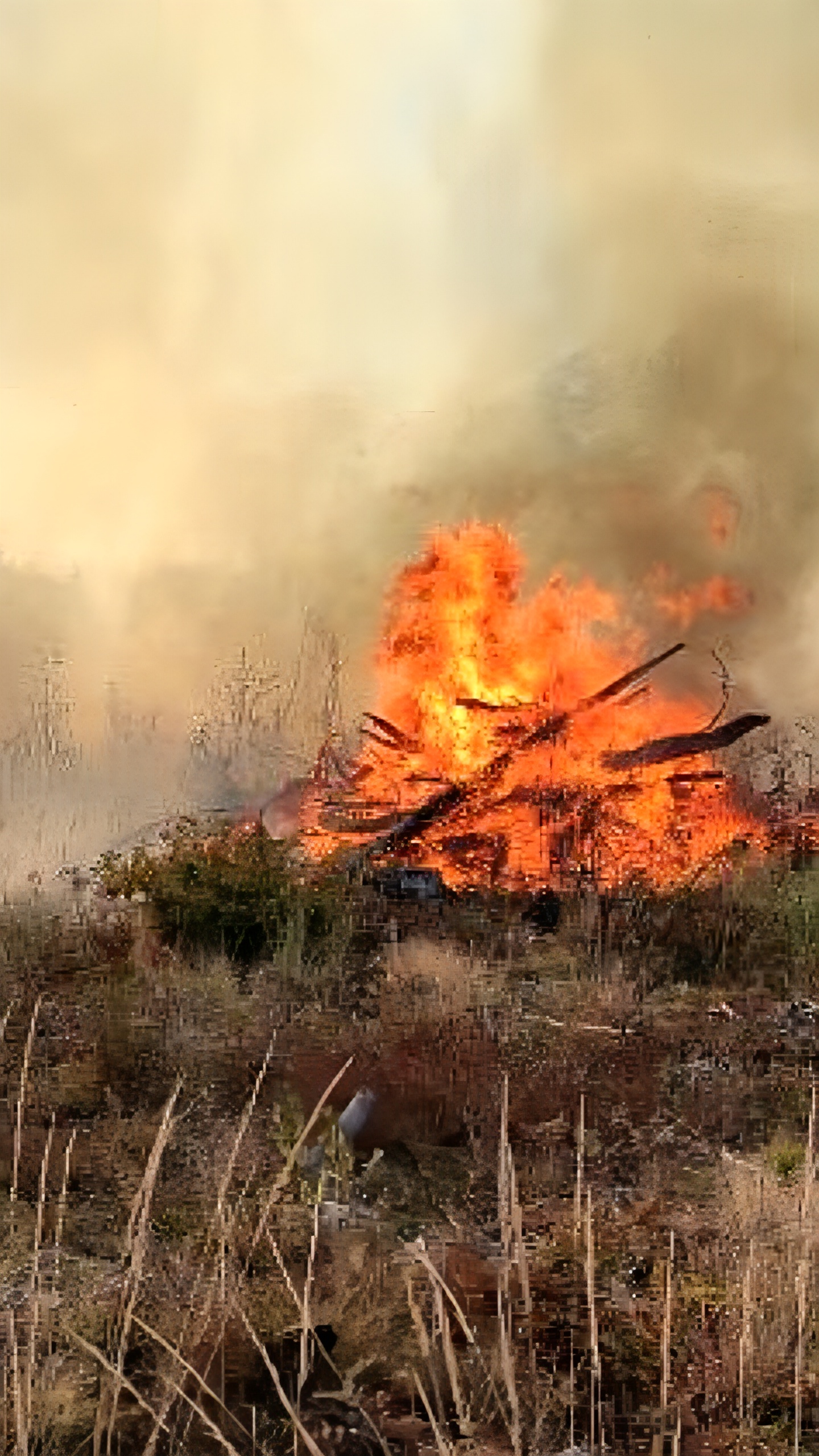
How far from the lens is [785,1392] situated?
3961mm

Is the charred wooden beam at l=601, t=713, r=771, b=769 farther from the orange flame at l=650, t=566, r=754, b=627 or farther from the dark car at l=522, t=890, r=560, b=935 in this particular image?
the dark car at l=522, t=890, r=560, b=935

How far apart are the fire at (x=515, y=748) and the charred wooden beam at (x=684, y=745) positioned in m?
0.03

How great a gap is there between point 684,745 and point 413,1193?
8093 mm

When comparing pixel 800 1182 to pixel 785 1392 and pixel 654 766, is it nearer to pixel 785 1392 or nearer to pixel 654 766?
pixel 785 1392

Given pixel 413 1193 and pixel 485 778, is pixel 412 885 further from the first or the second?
pixel 413 1193

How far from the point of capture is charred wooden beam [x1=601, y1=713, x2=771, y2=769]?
42.0 ft

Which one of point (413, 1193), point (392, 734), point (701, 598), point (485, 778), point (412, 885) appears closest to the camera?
point (413, 1193)

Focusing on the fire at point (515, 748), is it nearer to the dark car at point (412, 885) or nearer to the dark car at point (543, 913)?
the dark car at point (543, 913)

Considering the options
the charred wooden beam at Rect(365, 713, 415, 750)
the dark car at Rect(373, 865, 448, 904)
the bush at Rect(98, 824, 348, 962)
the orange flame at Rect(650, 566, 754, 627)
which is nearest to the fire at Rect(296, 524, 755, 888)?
the charred wooden beam at Rect(365, 713, 415, 750)

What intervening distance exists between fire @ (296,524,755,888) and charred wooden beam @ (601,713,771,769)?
0.03 meters

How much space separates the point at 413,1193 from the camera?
218 inches

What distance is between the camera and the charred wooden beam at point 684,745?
12.8 m

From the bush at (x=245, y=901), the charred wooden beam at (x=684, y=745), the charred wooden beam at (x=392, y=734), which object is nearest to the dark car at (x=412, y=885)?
the bush at (x=245, y=901)

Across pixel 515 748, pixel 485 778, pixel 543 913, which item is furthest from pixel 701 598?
pixel 543 913
